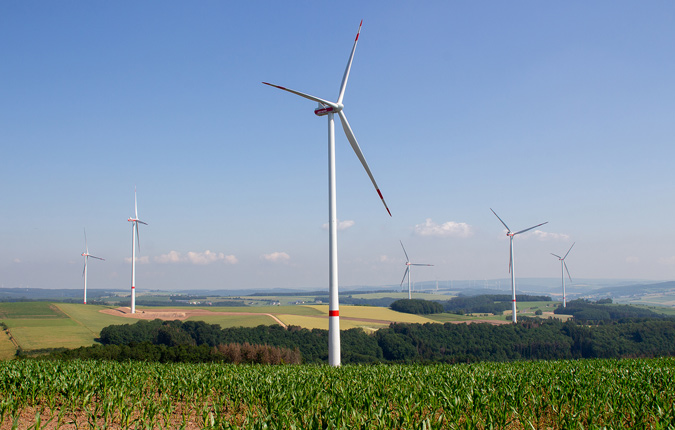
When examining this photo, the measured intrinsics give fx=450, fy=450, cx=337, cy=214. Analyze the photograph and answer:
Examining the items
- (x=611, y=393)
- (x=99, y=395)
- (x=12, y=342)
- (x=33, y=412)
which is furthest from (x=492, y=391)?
(x=12, y=342)

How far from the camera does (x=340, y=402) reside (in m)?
11.9

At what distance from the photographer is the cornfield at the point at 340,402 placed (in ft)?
33.9

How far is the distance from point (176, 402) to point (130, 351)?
39763 millimetres

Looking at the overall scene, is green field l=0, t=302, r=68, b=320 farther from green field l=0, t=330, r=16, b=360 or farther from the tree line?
the tree line

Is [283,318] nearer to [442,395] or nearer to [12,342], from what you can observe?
[12,342]

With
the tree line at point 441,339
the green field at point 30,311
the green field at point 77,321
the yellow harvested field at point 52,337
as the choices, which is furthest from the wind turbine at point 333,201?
the green field at point 30,311

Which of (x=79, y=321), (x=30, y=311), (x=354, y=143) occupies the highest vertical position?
(x=354, y=143)

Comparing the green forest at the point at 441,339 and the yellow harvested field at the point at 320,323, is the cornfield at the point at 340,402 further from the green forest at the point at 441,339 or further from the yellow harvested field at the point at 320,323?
the yellow harvested field at the point at 320,323

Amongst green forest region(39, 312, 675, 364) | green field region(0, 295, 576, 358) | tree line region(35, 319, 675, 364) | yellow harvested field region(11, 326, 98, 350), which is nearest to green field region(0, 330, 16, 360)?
green field region(0, 295, 576, 358)

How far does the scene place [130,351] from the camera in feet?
160

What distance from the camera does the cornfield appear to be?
10344 mm

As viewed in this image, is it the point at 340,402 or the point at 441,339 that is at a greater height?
the point at 340,402

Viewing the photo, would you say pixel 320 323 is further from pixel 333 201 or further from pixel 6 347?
pixel 333 201

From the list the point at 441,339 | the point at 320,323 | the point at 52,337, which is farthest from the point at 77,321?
the point at 441,339
